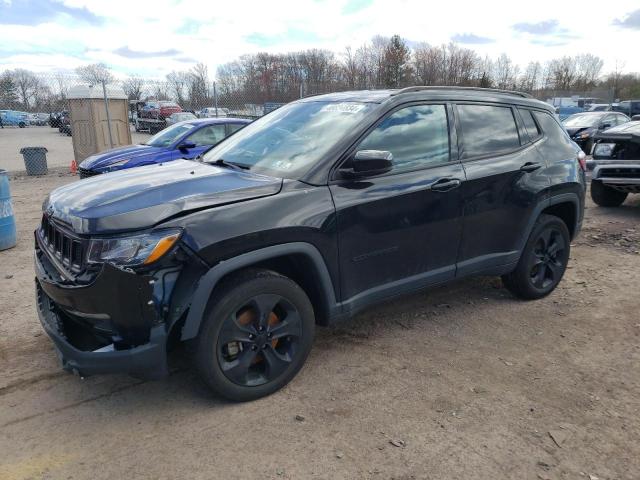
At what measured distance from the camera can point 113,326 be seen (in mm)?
2711

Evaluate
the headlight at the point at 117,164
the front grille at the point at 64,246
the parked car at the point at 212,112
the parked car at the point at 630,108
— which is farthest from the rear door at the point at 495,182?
the parked car at the point at 630,108

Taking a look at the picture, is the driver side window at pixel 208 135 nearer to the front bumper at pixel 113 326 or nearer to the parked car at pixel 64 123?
the front bumper at pixel 113 326

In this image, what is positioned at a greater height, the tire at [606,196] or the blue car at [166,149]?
the blue car at [166,149]

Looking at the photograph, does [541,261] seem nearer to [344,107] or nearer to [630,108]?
[344,107]

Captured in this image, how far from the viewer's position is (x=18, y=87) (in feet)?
98.4

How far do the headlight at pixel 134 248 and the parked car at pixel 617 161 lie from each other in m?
7.74

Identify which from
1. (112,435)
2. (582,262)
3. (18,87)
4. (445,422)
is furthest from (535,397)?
(18,87)

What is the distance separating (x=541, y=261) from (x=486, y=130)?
1372mm

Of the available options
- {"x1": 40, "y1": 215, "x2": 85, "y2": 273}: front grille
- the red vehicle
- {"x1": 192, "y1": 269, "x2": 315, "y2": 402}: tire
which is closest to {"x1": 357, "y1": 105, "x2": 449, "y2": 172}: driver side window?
{"x1": 192, "y1": 269, "x2": 315, "y2": 402}: tire

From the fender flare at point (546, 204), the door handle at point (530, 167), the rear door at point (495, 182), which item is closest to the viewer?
the rear door at point (495, 182)

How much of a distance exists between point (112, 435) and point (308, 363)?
1315 millimetres

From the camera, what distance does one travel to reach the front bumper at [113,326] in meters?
2.62

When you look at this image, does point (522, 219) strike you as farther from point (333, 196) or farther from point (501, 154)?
point (333, 196)

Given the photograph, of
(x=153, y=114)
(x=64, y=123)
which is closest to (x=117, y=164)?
(x=153, y=114)
